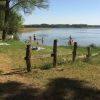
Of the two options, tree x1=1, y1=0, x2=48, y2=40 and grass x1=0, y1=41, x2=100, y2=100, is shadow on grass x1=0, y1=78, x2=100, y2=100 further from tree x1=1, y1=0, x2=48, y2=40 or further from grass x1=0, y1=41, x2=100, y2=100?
tree x1=1, y1=0, x2=48, y2=40

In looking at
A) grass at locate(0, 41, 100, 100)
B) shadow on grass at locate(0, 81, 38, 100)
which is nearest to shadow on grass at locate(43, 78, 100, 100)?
grass at locate(0, 41, 100, 100)

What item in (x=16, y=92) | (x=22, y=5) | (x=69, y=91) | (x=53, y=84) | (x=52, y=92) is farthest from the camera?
(x=22, y=5)

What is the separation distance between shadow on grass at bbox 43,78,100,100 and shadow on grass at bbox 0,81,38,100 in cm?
51

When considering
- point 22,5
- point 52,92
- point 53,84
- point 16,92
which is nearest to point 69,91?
point 52,92

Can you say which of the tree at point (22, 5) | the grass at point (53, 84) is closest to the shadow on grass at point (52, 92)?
the grass at point (53, 84)

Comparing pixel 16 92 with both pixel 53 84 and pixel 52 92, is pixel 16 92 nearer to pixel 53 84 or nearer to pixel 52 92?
pixel 52 92

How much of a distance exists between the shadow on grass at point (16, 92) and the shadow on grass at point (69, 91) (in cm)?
51

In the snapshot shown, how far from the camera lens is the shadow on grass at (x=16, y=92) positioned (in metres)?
11.0

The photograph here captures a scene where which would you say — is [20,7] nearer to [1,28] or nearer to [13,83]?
[1,28]

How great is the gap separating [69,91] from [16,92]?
195 cm

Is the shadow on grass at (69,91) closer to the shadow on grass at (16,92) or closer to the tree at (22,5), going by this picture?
the shadow on grass at (16,92)

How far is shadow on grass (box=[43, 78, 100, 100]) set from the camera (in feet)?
36.7

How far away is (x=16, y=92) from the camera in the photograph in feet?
37.6

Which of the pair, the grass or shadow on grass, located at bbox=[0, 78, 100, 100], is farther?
the grass
